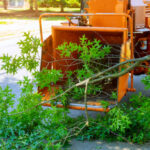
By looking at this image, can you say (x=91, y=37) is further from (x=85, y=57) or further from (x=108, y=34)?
(x=85, y=57)

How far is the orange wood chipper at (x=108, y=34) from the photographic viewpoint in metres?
4.50

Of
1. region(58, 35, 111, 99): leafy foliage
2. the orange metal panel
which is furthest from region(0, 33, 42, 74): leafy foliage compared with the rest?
the orange metal panel

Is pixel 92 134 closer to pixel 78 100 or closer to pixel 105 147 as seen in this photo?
pixel 105 147

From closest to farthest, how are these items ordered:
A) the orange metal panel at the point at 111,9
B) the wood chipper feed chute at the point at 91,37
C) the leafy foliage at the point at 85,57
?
the leafy foliage at the point at 85,57 < the wood chipper feed chute at the point at 91,37 < the orange metal panel at the point at 111,9

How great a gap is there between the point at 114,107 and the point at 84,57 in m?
0.86

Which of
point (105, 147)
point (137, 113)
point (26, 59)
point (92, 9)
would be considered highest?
point (92, 9)

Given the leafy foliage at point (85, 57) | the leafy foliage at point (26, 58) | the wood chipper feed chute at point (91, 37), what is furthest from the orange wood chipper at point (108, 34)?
the leafy foliage at point (26, 58)


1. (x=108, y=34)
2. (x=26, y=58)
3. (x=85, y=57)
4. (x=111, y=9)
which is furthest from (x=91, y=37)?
(x=26, y=58)

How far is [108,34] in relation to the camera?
5.34 meters

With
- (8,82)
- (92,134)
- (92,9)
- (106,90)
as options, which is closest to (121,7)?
(92,9)

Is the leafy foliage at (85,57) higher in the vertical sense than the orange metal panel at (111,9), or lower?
lower

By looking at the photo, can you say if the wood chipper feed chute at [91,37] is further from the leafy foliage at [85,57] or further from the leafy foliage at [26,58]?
the leafy foliage at [26,58]

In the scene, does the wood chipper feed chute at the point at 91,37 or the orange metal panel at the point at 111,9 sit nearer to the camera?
the wood chipper feed chute at the point at 91,37

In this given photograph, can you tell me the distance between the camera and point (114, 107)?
13.8 feet
